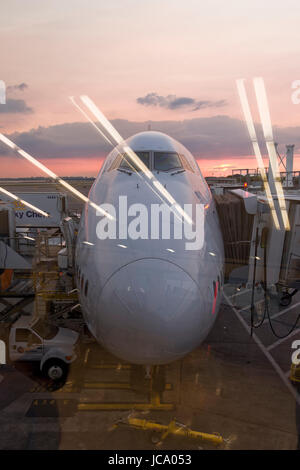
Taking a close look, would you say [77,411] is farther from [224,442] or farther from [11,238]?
[11,238]

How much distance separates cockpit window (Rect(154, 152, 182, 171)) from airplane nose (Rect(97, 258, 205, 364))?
158 inches

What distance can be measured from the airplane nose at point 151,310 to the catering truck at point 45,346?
6009 mm

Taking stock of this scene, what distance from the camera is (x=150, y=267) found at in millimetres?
7355

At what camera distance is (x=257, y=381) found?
42.6ft

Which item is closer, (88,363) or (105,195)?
(105,195)

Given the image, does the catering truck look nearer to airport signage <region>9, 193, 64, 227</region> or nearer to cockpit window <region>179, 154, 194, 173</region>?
cockpit window <region>179, 154, 194, 173</region>

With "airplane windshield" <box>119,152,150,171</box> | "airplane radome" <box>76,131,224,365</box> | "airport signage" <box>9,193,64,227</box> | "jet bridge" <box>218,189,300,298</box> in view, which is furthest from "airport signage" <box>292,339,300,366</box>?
"airport signage" <box>9,193,64,227</box>

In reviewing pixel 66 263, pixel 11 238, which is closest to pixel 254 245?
pixel 66 263

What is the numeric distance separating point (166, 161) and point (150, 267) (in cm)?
452

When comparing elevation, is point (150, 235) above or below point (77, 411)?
above

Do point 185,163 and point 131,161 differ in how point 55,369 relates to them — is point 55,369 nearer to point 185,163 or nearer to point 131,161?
point 131,161

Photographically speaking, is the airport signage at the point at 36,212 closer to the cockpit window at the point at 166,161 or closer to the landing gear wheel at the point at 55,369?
the landing gear wheel at the point at 55,369

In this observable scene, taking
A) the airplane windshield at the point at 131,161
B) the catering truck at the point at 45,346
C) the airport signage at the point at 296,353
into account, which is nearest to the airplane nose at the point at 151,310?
the airplane windshield at the point at 131,161
